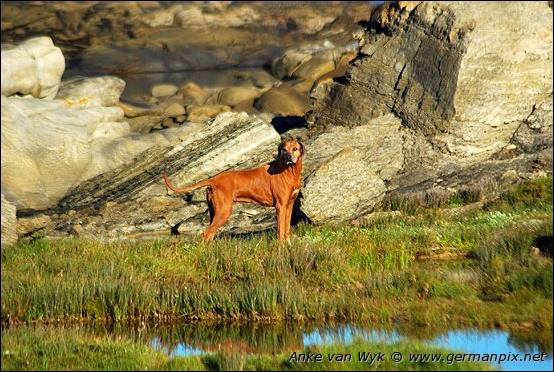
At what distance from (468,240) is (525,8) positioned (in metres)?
7.73

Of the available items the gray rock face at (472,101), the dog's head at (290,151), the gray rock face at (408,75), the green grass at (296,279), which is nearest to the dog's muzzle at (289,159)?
the dog's head at (290,151)

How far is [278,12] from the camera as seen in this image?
281 feet

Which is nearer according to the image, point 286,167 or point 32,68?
point 286,167

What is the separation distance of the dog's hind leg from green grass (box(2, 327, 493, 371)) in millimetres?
7173

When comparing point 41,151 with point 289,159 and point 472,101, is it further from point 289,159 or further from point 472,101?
point 472,101

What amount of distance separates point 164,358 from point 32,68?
13021 mm

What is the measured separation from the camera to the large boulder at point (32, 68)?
22797 millimetres

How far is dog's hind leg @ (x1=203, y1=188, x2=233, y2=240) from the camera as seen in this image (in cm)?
1958

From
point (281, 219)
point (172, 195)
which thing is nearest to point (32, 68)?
point (172, 195)

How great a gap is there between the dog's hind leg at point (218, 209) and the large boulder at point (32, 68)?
5.55 meters

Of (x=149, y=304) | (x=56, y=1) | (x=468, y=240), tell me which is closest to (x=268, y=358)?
(x=149, y=304)

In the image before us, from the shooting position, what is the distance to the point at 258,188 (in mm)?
19797

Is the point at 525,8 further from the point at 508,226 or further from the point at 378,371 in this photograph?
the point at 378,371

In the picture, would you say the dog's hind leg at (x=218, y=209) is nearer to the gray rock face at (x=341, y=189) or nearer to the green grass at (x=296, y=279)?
the green grass at (x=296, y=279)
